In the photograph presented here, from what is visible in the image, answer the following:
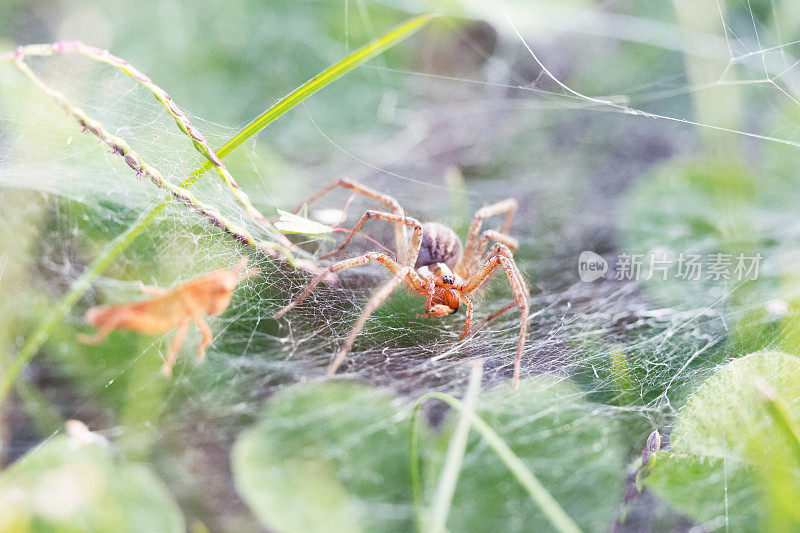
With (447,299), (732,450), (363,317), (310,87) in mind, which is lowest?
(732,450)

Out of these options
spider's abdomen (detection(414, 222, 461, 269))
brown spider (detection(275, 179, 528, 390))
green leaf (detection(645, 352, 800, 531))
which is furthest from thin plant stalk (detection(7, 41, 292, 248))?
green leaf (detection(645, 352, 800, 531))

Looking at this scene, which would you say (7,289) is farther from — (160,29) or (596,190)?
(596,190)

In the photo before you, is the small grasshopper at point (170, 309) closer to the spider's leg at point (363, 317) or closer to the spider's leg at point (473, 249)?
the spider's leg at point (363, 317)

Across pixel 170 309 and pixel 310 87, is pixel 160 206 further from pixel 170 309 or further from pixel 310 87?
pixel 310 87

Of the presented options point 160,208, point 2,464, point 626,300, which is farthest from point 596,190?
point 2,464

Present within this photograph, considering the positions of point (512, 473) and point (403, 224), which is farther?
point (403, 224)

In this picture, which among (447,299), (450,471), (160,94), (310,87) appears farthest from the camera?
(447,299)

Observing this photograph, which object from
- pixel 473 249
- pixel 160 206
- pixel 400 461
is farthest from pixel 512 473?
pixel 160 206
